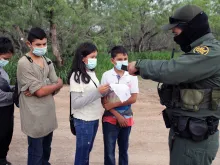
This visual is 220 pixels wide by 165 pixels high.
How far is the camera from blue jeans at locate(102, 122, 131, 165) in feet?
11.2

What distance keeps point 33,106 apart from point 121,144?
1.15 meters

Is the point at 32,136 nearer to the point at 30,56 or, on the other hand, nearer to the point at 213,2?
the point at 30,56

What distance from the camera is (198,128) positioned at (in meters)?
2.27

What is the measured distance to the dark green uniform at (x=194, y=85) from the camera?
2170mm

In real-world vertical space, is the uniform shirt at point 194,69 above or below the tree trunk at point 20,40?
below

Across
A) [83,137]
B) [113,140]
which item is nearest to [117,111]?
[113,140]

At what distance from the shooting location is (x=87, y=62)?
3236 mm

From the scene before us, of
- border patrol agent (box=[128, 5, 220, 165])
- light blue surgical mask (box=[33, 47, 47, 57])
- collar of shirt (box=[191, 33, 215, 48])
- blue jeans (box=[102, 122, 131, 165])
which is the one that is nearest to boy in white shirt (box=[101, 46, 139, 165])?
blue jeans (box=[102, 122, 131, 165])

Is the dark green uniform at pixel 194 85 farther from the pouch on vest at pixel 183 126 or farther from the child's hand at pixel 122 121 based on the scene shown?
the child's hand at pixel 122 121

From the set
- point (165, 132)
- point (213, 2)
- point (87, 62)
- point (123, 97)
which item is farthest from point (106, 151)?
point (213, 2)

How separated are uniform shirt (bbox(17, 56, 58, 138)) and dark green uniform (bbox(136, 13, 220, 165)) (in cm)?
128

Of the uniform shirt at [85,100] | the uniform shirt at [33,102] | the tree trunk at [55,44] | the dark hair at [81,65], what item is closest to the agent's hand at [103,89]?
the uniform shirt at [85,100]

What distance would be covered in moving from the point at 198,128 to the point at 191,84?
0.34 metres

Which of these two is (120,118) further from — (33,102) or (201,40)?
(201,40)
